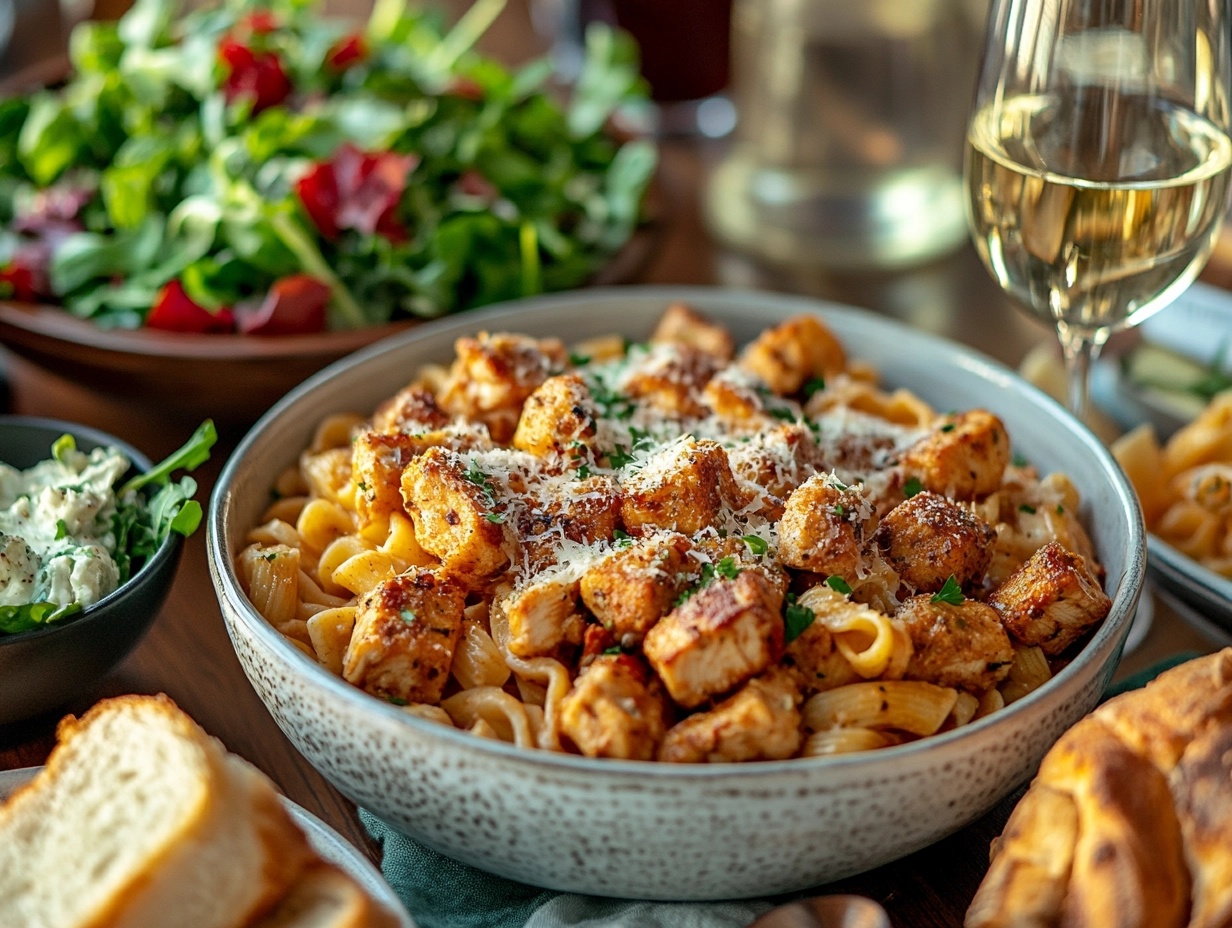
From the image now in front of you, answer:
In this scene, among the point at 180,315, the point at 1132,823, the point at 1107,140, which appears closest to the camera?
the point at 1132,823

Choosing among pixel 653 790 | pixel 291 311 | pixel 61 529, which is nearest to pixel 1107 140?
pixel 653 790

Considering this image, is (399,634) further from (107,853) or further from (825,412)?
(825,412)

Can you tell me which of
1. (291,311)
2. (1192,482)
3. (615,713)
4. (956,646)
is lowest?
(1192,482)

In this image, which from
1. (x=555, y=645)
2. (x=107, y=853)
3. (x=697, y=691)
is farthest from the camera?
(x=555, y=645)

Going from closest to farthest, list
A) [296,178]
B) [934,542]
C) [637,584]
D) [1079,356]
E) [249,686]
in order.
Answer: [637,584] < [934,542] < [249,686] < [1079,356] < [296,178]

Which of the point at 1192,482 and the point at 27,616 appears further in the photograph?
the point at 1192,482

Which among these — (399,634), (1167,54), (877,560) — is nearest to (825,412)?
(877,560)

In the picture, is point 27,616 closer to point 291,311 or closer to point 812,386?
point 291,311
